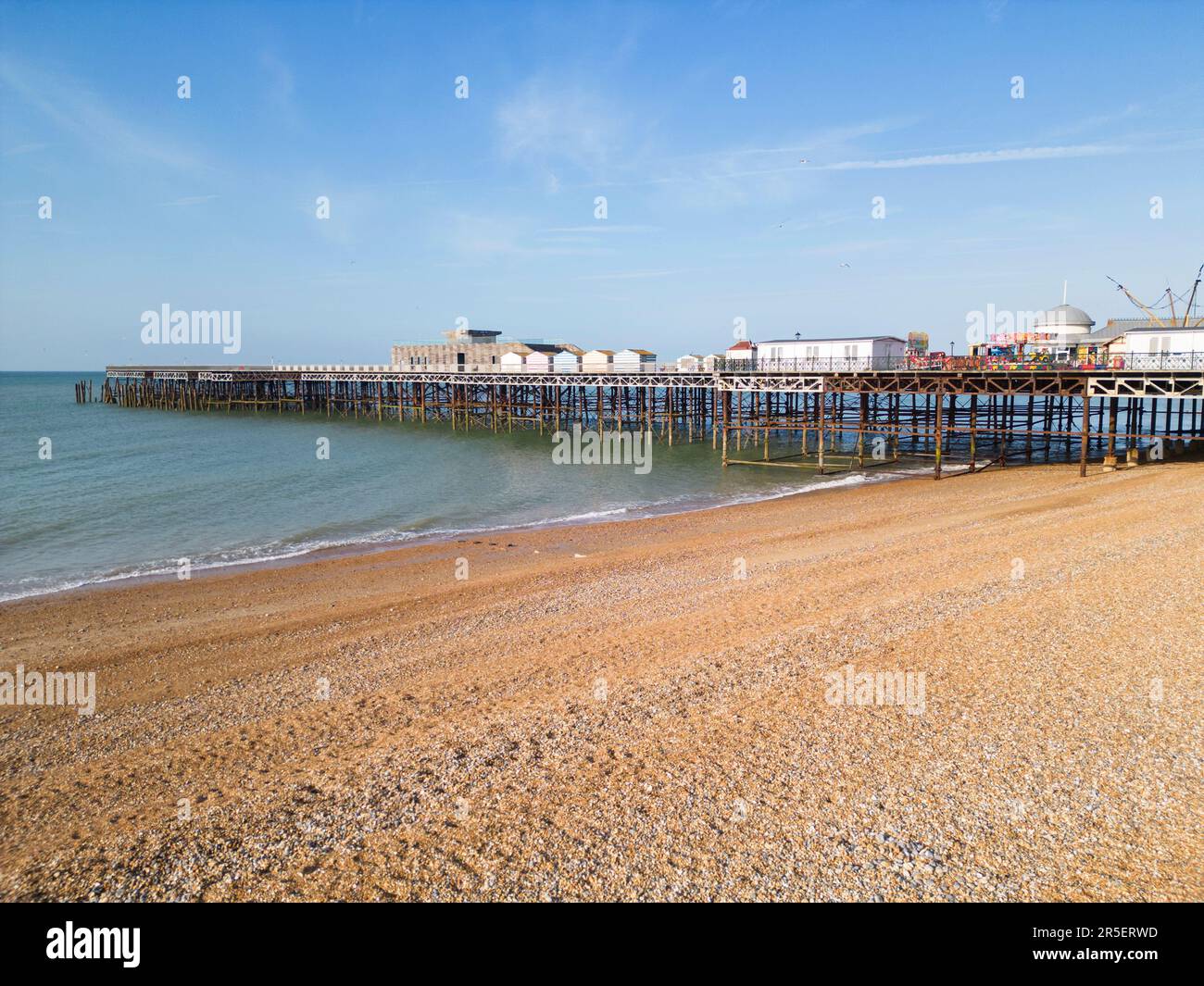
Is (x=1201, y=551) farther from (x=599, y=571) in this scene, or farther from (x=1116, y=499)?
(x=599, y=571)

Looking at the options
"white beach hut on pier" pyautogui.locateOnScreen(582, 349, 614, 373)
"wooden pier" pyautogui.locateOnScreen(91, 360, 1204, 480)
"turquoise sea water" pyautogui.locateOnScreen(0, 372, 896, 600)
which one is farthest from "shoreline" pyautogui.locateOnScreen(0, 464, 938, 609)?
"white beach hut on pier" pyautogui.locateOnScreen(582, 349, 614, 373)

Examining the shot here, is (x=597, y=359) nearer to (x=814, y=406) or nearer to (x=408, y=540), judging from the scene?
(x=814, y=406)

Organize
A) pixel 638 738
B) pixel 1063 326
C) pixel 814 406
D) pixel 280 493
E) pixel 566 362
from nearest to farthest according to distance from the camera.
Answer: pixel 638 738 < pixel 280 493 < pixel 1063 326 < pixel 814 406 < pixel 566 362

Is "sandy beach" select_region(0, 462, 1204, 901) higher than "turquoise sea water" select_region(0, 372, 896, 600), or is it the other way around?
"turquoise sea water" select_region(0, 372, 896, 600)

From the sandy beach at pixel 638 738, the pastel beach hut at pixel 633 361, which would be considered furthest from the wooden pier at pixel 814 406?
→ the sandy beach at pixel 638 738

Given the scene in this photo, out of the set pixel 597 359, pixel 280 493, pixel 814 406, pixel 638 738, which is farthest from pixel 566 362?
pixel 638 738

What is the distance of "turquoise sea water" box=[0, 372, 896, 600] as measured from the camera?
20422mm

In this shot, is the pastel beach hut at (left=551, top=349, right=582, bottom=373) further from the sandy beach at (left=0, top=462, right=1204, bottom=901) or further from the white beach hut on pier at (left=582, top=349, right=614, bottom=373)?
the sandy beach at (left=0, top=462, right=1204, bottom=901)

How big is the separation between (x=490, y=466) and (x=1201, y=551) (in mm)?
28501

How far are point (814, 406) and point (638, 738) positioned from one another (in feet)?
150

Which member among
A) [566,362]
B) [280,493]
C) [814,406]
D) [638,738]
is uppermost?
[566,362]

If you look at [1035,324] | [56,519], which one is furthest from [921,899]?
[1035,324]

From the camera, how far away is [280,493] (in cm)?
2875

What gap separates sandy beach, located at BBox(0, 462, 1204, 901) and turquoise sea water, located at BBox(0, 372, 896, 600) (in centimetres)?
514
